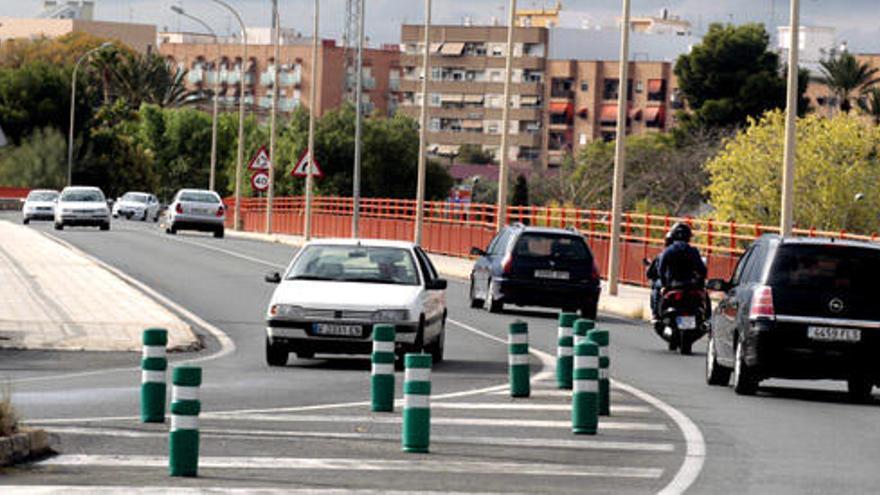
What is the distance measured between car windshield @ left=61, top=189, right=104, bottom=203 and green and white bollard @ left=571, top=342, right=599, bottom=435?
202ft

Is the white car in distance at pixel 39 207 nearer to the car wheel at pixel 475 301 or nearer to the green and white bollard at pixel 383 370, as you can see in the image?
the car wheel at pixel 475 301

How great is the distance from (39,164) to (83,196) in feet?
214

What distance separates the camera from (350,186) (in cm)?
13350

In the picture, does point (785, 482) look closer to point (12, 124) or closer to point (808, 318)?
point (808, 318)

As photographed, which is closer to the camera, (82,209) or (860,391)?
(860,391)

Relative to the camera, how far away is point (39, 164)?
14225 cm

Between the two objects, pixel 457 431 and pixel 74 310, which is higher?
pixel 457 431

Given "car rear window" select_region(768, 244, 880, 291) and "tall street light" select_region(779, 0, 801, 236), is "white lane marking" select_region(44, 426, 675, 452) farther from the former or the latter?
"tall street light" select_region(779, 0, 801, 236)

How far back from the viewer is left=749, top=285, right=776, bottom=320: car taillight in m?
21.7

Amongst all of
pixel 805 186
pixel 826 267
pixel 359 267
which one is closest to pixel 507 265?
pixel 359 267

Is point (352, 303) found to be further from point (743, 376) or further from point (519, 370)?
point (743, 376)

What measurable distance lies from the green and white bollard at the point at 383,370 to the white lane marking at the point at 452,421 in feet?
0.98

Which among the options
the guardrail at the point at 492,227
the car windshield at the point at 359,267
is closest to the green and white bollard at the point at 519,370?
the car windshield at the point at 359,267

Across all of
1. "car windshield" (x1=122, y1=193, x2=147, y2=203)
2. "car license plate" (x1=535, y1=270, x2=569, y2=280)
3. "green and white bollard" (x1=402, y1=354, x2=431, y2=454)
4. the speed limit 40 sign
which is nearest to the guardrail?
the speed limit 40 sign
